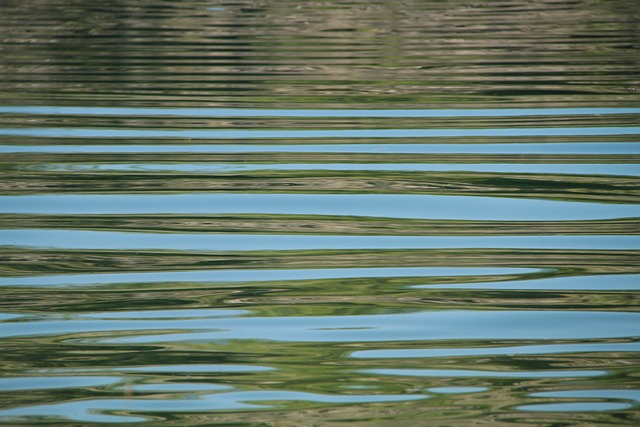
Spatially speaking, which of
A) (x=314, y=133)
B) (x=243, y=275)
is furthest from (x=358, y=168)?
(x=243, y=275)

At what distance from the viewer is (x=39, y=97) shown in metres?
5.46

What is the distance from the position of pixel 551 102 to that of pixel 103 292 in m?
3.06

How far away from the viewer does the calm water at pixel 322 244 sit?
7.35 feet

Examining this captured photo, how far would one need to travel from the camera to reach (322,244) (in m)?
3.15

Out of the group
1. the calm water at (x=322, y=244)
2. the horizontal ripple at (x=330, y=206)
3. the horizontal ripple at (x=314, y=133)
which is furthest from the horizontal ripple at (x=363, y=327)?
the horizontal ripple at (x=314, y=133)

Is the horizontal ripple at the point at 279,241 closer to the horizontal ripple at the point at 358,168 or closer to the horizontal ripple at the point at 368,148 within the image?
the horizontal ripple at the point at 358,168

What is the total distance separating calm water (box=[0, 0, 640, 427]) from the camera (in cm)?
224

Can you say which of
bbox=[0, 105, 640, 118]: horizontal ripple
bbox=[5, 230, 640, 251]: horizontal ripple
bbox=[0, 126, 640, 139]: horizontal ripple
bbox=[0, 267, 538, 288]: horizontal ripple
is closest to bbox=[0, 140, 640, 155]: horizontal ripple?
bbox=[0, 126, 640, 139]: horizontal ripple

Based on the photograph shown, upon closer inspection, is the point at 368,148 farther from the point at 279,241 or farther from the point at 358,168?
the point at 279,241

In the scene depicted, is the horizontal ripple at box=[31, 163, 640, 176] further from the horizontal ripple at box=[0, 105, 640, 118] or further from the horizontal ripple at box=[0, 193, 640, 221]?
the horizontal ripple at box=[0, 105, 640, 118]

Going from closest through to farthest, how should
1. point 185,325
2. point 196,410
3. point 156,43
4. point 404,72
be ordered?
point 196,410 → point 185,325 → point 404,72 → point 156,43

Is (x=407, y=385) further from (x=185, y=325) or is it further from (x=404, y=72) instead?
(x=404, y=72)

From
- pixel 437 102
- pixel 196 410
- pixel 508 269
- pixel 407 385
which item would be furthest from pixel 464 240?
pixel 437 102

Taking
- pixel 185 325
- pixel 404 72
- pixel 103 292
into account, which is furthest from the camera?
pixel 404 72
